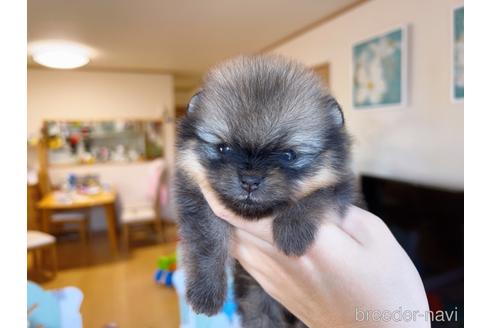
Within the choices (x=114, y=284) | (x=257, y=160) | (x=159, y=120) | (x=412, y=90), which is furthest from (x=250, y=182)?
(x=412, y=90)

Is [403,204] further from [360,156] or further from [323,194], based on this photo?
[323,194]

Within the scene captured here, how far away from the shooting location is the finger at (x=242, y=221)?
58cm

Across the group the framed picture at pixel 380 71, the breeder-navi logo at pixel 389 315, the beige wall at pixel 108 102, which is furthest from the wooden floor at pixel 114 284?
the framed picture at pixel 380 71

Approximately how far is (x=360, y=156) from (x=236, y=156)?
3.74 ft

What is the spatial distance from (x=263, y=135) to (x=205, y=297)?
395 millimetres

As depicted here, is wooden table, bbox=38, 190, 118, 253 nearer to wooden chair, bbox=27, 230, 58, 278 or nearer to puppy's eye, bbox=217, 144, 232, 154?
wooden chair, bbox=27, 230, 58, 278

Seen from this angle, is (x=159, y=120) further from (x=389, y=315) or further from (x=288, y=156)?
(x=389, y=315)

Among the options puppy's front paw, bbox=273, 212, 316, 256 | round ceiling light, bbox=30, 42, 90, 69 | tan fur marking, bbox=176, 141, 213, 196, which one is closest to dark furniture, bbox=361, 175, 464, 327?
puppy's front paw, bbox=273, 212, 316, 256

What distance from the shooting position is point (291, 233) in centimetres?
59

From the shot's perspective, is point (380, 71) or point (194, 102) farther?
point (380, 71)

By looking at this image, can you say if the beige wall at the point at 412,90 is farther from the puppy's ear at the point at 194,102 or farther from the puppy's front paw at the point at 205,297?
the puppy's front paw at the point at 205,297

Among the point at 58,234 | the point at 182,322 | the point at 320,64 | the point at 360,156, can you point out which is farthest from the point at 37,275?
the point at 360,156

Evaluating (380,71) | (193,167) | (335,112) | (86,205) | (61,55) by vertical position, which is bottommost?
(86,205)

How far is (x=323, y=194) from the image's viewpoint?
24.0 inches
